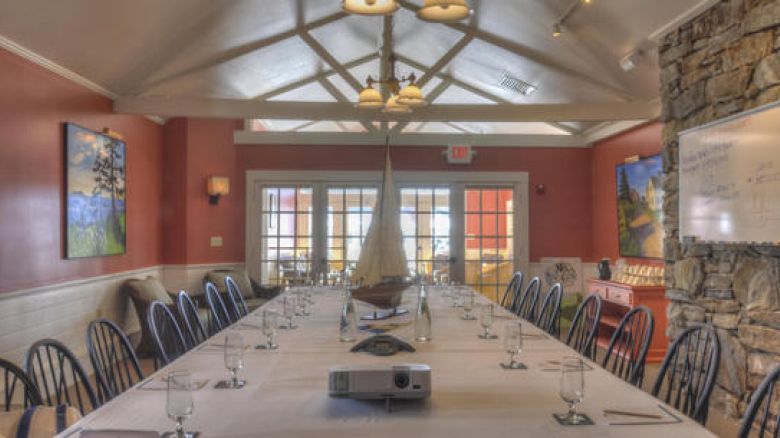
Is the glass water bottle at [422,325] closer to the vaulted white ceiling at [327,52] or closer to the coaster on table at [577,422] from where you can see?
the coaster on table at [577,422]

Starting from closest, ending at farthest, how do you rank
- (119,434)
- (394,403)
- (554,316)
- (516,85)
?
(119,434)
(394,403)
(554,316)
(516,85)

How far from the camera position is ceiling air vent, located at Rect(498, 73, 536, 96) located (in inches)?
253

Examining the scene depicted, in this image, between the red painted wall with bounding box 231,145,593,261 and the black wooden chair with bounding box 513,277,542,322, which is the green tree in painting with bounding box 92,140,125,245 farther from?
the black wooden chair with bounding box 513,277,542,322

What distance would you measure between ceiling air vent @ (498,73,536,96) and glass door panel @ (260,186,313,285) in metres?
2.90

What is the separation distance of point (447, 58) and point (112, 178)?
3.69m

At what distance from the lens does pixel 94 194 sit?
5.14 metres

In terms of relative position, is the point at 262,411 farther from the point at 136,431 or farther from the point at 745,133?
the point at 745,133

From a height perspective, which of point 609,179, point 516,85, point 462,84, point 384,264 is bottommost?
point 384,264

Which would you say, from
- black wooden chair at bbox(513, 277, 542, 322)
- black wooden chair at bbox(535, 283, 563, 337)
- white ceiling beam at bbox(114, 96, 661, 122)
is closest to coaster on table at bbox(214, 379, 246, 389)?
black wooden chair at bbox(535, 283, 563, 337)

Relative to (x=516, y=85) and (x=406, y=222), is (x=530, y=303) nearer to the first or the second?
(x=516, y=85)

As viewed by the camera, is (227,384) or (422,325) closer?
(227,384)

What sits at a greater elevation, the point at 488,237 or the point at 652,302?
the point at 488,237

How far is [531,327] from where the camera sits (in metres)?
3.11

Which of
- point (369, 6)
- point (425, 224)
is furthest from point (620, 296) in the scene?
point (369, 6)
